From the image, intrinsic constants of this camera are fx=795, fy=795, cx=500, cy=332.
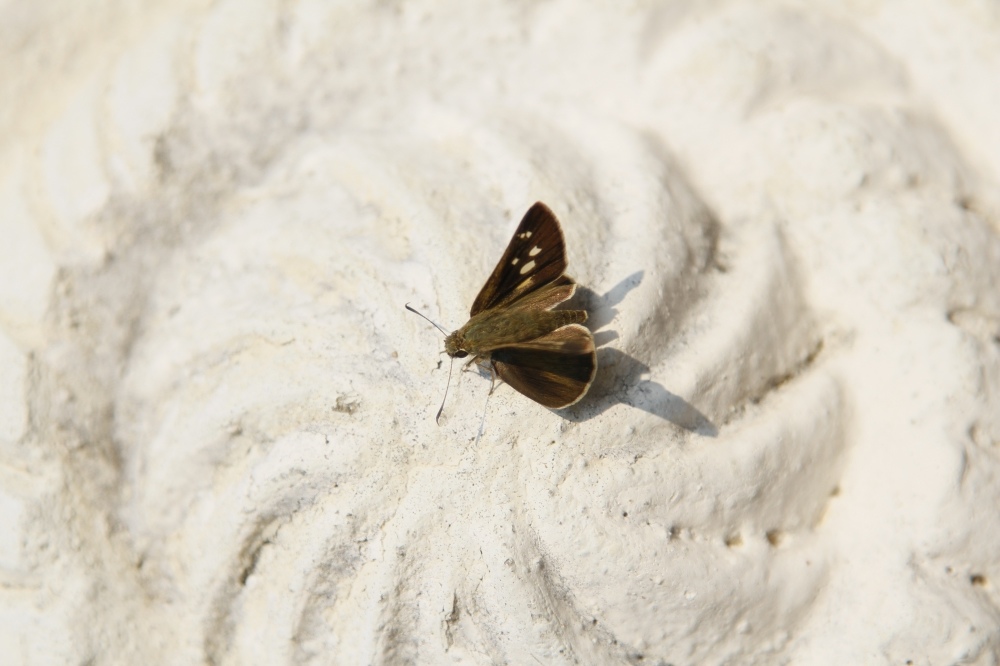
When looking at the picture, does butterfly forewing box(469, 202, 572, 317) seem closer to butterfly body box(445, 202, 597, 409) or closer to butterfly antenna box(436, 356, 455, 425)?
butterfly body box(445, 202, 597, 409)

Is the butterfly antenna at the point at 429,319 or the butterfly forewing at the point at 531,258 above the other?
the butterfly forewing at the point at 531,258

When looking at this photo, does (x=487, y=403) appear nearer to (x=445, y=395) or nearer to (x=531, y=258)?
(x=445, y=395)

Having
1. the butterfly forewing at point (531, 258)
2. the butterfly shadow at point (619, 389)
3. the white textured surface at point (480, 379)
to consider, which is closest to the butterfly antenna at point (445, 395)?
the white textured surface at point (480, 379)

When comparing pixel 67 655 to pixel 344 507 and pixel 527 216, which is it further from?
pixel 527 216

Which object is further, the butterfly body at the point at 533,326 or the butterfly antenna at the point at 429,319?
the butterfly antenna at the point at 429,319

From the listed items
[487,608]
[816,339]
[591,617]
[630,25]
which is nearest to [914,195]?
[816,339]

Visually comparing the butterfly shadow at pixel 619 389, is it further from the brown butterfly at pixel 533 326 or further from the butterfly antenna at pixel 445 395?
the butterfly antenna at pixel 445 395

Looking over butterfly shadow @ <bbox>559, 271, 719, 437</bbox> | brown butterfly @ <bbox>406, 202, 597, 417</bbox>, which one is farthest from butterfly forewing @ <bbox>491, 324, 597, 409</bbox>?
butterfly shadow @ <bbox>559, 271, 719, 437</bbox>
